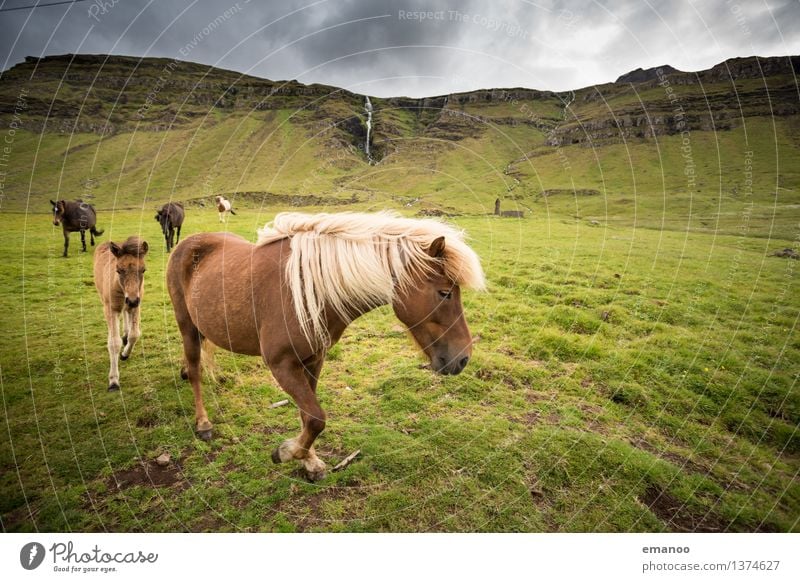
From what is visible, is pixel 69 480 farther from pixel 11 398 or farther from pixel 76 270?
pixel 76 270

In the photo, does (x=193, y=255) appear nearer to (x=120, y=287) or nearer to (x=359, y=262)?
(x=120, y=287)

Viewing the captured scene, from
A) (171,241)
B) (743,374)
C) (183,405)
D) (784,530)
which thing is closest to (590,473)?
(784,530)

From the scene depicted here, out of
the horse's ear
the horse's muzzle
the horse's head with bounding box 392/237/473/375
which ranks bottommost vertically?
the horse's muzzle

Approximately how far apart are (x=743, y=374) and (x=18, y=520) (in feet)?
38.2

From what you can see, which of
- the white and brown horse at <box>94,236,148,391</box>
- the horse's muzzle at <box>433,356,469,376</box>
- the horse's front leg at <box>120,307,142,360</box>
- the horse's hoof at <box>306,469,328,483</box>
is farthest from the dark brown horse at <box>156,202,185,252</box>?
the horse's muzzle at <box>433,356,469,376</box>

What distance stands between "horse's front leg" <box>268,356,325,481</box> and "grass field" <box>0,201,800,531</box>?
Answer: 0.47 meters

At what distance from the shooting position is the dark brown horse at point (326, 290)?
3.74 meters

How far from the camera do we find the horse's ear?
11.7 ft

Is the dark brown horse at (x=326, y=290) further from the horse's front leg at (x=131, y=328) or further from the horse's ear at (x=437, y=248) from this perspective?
the horse's front leg at (x=131, y=328)

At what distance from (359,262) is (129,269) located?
5.23m

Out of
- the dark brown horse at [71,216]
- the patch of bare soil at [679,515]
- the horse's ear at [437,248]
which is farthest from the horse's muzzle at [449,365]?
the dark brown horse at [71,216]

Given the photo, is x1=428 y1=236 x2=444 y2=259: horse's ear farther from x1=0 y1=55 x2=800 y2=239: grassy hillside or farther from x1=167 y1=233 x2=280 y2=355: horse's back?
x1=0 y1=55 x2=800 y2=239: grassy hillside

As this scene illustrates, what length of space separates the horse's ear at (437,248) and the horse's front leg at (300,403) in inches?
78.5

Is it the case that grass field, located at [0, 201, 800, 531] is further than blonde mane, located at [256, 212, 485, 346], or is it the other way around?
grass field, located at [0, 201, 800, 531]
